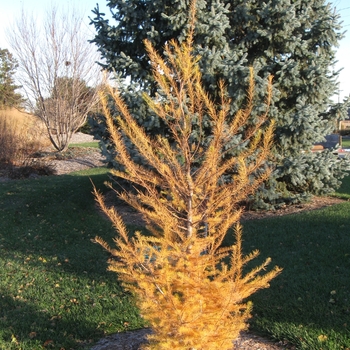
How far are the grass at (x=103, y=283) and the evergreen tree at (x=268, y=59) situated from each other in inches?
39.5

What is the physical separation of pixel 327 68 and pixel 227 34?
1.98m

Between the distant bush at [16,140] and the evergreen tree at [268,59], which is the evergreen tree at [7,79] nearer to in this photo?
the distant bush at [16,140]

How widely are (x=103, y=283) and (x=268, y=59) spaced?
534 cm

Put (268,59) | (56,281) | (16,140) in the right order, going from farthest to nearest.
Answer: (16,140), (268,59), (56,281)

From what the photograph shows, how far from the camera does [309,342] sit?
11.7 ft

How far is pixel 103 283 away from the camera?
5.22m

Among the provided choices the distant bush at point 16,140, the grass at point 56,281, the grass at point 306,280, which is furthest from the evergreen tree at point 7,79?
the grass at point 306,280

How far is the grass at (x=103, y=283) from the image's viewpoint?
395cm

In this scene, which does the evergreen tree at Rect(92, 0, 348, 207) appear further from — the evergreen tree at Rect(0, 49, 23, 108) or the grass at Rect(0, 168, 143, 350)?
the evergreen tree at Rect(0, 49, 23, 108)

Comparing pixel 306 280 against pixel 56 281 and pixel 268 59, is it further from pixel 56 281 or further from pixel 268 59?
pixel 268 59

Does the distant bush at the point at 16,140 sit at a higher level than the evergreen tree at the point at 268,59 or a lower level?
lower

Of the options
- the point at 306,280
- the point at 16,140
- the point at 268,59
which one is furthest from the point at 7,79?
the point at 306,280

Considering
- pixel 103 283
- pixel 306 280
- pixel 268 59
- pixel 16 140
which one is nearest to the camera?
pixel 306 280

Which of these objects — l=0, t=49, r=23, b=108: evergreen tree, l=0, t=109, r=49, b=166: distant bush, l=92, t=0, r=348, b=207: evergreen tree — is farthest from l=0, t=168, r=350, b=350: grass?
l=0, t=49, r=23, b=108: evergreen tree
